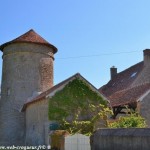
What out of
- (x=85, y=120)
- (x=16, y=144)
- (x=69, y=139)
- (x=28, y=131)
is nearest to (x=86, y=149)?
(x=69, y=139)

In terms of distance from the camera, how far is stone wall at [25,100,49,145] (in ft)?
88.6

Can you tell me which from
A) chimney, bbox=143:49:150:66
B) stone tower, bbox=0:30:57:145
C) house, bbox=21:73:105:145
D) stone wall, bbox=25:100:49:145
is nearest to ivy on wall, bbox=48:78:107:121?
house, bbox=21:73:105:145

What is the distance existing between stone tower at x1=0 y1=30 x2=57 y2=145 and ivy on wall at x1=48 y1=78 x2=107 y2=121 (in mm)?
8267

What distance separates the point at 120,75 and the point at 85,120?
1634 centimetres

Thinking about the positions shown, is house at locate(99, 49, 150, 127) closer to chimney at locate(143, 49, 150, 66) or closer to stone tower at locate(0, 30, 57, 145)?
chimney at locate(143, 49, 150, 66)

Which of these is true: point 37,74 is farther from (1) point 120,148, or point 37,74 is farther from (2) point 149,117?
(1) point 120,148

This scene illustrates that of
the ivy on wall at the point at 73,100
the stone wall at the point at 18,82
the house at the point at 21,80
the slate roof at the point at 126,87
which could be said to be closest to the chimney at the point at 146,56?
the slate roof at the point at 126,87

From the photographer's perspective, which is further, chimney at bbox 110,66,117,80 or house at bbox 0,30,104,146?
chimney at bbox 110,66,117,80

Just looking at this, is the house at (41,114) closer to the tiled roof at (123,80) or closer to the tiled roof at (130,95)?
the tiled roof at (130,95)

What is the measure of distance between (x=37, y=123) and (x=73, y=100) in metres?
3.92

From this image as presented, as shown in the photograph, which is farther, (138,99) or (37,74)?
(37,74)

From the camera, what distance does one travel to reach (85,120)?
89.4 ft

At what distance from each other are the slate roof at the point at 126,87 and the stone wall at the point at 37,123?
7174 mm

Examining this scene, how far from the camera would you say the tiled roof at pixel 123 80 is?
1469 inches
